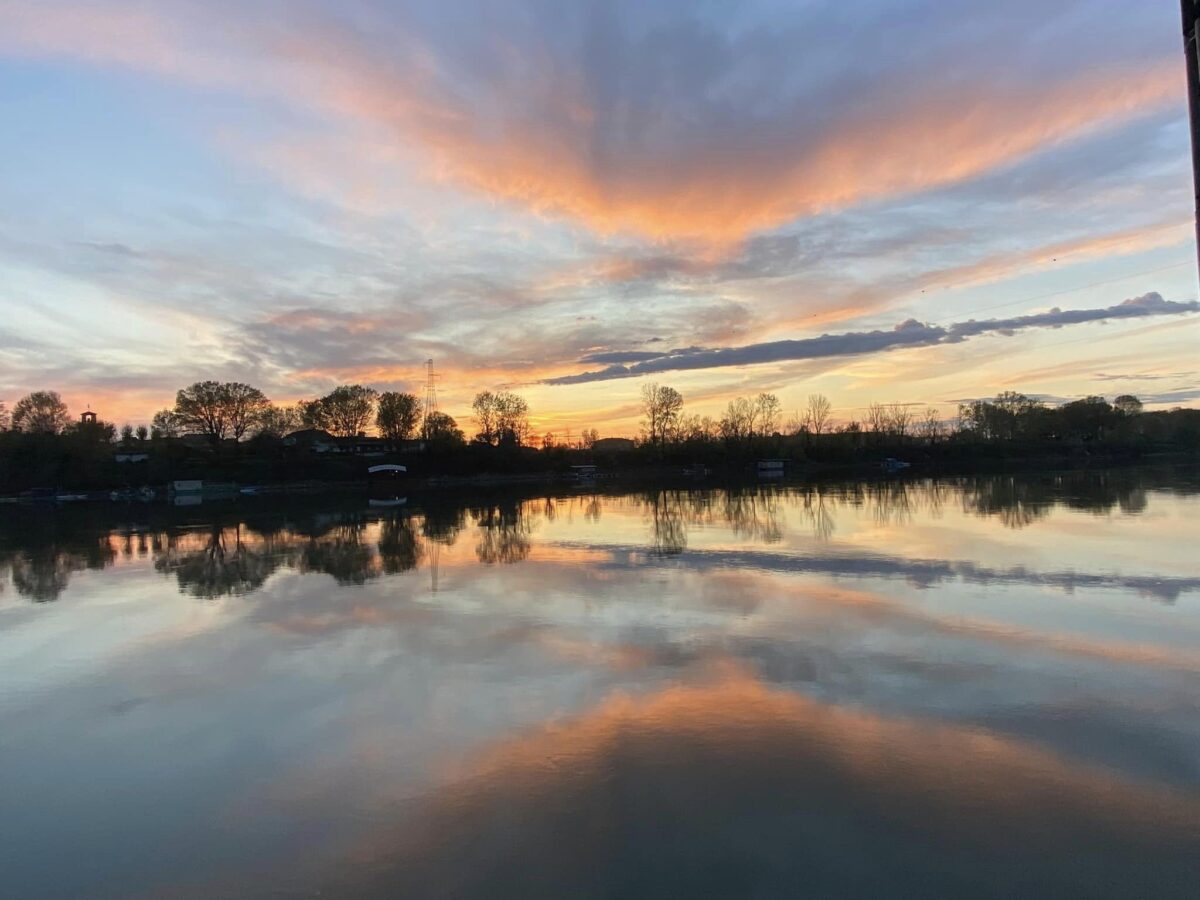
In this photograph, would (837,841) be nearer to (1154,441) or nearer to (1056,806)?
(1056,806)

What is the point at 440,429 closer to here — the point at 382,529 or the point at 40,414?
the point at 40,414

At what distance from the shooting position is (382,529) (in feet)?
103

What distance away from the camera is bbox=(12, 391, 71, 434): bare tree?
3743 inches

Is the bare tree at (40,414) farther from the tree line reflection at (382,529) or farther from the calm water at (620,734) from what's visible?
the calm water at (620,734)

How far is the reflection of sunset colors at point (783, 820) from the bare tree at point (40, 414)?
112 meters

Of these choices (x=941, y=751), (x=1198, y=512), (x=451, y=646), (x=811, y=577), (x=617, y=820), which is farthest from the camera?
(x=1198, y=512)

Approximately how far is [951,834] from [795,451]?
110 m

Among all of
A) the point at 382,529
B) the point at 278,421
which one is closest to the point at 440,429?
the point at 278,421

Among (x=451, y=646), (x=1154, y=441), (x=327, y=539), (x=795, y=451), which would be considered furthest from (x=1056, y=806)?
(x=1154, y=441)

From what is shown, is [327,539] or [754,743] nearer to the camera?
[754,743]

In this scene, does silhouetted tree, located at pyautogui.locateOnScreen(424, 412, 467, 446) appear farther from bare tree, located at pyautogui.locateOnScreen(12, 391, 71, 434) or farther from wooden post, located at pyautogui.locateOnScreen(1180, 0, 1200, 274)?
wooden post, located at pyautogui.locateOnScreen(1180, 0, 1200, 274)

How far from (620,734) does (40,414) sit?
11630 cm

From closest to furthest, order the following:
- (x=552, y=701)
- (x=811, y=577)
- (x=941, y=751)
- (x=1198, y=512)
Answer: (x=941, y=751) → (x=552, y=701) → (x=811, y=577) → (x=1198, y=512)

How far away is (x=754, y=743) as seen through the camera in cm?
701
